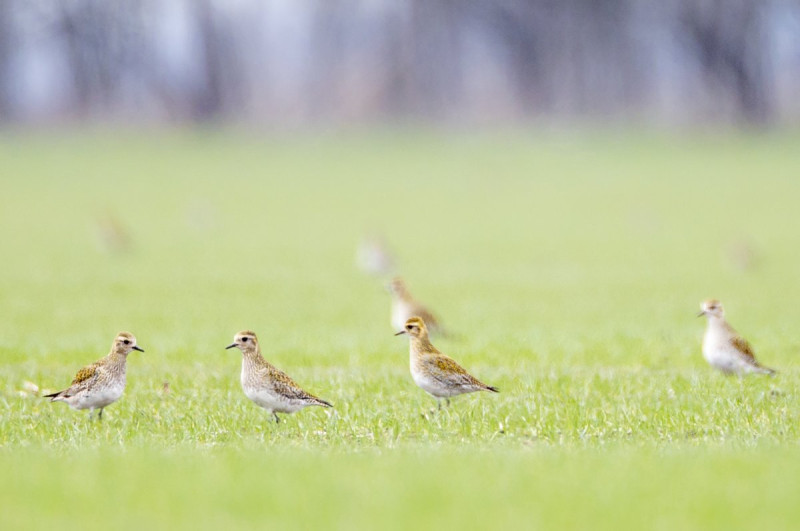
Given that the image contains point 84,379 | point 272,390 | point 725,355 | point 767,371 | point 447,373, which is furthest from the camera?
point 767,371

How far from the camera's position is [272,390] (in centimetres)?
938

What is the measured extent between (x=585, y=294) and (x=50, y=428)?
12.8 meters

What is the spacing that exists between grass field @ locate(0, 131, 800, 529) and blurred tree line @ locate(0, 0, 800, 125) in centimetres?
2588

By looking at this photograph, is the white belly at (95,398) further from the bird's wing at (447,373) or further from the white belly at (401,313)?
the white belly at (401,313)

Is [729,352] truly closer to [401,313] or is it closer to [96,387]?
[401,313]

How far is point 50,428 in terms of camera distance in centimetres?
945

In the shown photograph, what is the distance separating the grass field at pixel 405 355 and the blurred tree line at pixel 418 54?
84.9 feet

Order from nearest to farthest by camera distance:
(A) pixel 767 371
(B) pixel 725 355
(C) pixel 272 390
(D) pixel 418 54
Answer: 1. (C) pixel 272 390
2. (B) pixel 725 355
3. (A) pixel 767 371
4. (D) pixel 418 54

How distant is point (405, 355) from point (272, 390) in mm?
4449

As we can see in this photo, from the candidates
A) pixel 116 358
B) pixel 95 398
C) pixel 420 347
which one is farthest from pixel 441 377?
pixel 95 398

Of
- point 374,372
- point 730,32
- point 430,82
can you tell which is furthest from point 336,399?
point 430,82

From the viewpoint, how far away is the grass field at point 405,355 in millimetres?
6840

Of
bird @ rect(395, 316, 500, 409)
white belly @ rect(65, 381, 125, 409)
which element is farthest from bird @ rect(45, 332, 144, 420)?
bird @ rect(395, 316, 500, 409)

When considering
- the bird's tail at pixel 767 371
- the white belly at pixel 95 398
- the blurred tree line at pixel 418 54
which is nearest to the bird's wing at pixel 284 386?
the white belly at pixel 95 398
